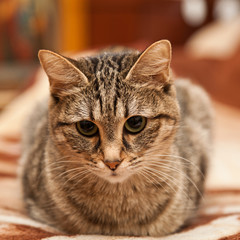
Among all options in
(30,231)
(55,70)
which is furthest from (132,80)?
(30,231)

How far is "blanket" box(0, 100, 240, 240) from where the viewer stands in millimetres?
1052

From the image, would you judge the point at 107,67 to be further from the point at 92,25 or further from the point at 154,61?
the point at 92,25

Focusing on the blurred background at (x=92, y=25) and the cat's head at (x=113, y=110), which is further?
the blurred background at (x=92, y=25)

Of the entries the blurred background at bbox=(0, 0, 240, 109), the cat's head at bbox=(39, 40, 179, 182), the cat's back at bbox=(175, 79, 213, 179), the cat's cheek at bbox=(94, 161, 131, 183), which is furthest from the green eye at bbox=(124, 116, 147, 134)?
the blurred background at bbox=(0, 0, 240, 109)

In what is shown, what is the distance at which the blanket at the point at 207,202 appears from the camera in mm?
1052

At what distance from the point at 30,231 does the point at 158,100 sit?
558 mm

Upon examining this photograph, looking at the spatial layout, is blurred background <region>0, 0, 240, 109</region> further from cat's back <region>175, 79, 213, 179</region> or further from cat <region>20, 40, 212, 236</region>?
cat <region>20, 40, 212, 236</region>

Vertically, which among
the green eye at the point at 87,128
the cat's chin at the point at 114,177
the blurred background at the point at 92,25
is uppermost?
the blurred background at the point at 92,25

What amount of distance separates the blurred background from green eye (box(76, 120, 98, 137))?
258 centimetres

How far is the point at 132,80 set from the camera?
3.59ft

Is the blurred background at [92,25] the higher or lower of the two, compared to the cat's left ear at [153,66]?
higher

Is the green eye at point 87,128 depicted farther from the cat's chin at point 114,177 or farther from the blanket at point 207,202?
the blanket at point 207,202

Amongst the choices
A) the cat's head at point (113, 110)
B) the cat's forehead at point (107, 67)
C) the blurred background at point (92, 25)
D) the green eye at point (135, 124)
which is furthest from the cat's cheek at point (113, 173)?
the blurred background at point (92, 25)

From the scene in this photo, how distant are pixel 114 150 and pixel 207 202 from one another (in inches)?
26.0
